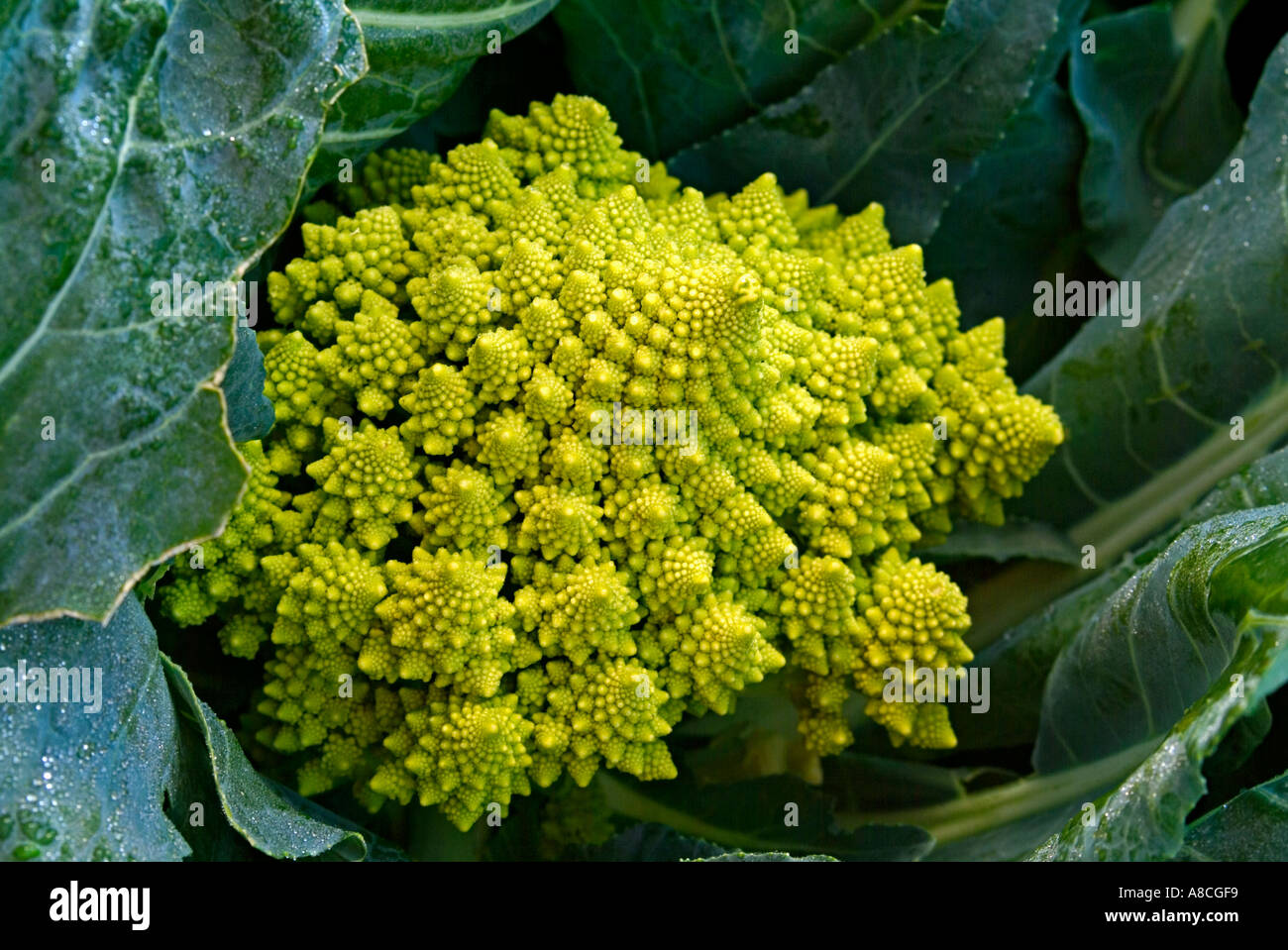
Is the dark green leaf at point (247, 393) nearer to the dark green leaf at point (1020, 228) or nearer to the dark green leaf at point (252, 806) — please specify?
the dark green leaf at point (252, 806)

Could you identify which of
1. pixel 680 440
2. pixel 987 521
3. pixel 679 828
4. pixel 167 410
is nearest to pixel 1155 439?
pixel 987 521

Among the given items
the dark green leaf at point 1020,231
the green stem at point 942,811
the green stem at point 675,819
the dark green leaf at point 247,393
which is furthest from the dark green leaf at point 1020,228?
the dark green leaf at point 247,393

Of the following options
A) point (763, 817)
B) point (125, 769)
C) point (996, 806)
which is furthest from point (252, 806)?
point (996, 806)

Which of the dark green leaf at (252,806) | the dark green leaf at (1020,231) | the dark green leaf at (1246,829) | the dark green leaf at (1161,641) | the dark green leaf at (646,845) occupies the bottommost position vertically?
the dark green leaf at (646,845)

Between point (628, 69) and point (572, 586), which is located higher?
point (628, 69)

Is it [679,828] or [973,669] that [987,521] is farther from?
[679,828]

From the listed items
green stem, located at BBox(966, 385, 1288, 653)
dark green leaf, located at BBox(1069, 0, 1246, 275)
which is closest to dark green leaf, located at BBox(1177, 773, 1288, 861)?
green stem, located at BBox(966, 385, 1288, 653)
